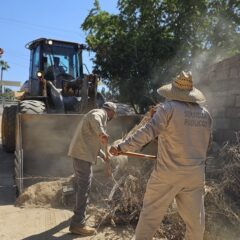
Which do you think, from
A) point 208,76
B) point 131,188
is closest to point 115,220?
point 131,188

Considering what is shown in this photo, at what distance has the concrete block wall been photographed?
7.10m

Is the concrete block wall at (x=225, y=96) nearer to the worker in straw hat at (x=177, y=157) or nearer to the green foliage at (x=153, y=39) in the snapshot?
the worker in straw hat at (x=177, y=157)

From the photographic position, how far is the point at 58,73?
9.25 meters

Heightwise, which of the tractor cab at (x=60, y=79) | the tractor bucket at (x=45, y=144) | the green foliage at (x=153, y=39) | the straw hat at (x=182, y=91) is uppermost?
the green foliage at (x=153, y=39)

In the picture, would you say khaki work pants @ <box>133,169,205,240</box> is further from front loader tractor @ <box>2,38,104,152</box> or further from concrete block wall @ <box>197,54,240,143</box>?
front loader tractor @ <box>2,38,104,152</box>

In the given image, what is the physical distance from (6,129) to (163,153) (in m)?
6.80

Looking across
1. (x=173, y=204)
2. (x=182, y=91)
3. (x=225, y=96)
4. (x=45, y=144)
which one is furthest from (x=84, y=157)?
(x=225, y=96)

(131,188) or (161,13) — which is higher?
(161,13)

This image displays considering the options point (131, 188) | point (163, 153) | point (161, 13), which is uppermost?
point (161, 13)

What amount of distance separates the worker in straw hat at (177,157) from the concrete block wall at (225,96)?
3.38m

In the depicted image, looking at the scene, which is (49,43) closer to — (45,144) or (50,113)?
(50,113)

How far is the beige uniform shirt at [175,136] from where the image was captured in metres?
3.62

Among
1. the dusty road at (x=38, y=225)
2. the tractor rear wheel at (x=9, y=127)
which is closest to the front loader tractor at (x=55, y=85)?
the tractor rear wheel at (x=9, y=127)

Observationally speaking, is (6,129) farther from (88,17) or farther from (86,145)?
(88,17)
